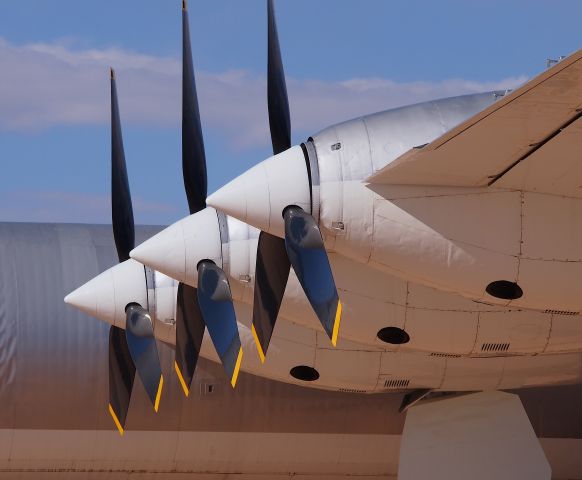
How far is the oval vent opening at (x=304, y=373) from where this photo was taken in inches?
670

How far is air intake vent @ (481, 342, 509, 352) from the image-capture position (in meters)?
15.6

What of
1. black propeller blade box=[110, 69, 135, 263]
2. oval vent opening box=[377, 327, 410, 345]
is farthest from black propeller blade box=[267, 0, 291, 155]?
black propeller blade box=[110, 69, 135, 263]


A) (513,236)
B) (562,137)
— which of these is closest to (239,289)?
(513,236)

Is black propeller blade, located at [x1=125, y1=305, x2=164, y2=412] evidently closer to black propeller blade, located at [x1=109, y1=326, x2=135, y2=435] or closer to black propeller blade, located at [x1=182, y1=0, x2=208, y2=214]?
black propeller blade, located at [x1=109, y1=326, x2=135, y2=435]

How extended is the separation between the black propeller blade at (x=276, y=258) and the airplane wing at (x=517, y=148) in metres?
1.22

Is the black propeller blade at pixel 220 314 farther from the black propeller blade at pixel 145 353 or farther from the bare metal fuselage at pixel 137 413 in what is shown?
the bare metal fuselage at pixel 137 413

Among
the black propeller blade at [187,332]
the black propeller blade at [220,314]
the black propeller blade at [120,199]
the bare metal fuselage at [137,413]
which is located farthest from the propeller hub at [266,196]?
the bare metal fuselage at [137,413]

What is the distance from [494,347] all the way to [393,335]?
4.34ft

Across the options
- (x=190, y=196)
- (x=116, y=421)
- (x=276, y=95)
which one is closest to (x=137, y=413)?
(x=116, y=421)

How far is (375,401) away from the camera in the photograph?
→ 63.9ft

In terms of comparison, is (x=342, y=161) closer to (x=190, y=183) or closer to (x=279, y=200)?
(x=279, y=200)

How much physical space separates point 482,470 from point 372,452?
9.07ft

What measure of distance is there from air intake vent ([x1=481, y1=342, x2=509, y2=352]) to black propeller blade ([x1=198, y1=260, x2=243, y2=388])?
3.11 m

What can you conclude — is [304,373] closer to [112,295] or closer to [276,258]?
[276,258]
